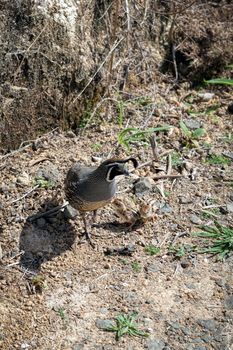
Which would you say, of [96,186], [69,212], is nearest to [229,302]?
[96,186]

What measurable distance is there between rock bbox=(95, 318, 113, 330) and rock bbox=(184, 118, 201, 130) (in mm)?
2405

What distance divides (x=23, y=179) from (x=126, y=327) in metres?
1.66

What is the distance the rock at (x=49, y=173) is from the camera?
211 inches

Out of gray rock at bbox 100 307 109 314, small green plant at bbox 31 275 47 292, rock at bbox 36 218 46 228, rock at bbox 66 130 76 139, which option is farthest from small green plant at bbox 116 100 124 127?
gray rock at bbox 100 307 109 314

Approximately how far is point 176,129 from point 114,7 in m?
1.27

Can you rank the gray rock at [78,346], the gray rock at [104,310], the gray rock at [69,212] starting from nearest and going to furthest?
the gray rock at [78,346], the gray rock at [104,310], the gray rock at [69,212]

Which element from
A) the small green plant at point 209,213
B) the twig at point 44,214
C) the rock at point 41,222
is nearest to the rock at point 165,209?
the small green plant at point 209,213

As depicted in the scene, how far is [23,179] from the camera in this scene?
532cm

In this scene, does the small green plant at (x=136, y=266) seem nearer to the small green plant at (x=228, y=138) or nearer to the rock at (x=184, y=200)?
the rock at (x=184, y=200)

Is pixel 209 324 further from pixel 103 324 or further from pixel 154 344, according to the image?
pixel 103 324

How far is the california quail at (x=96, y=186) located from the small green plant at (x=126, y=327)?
78 cm

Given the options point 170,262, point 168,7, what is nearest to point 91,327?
point 170,262

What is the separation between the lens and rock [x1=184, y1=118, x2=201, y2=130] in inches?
241

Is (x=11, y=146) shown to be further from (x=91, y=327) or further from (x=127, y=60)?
(x=91, y=327)
